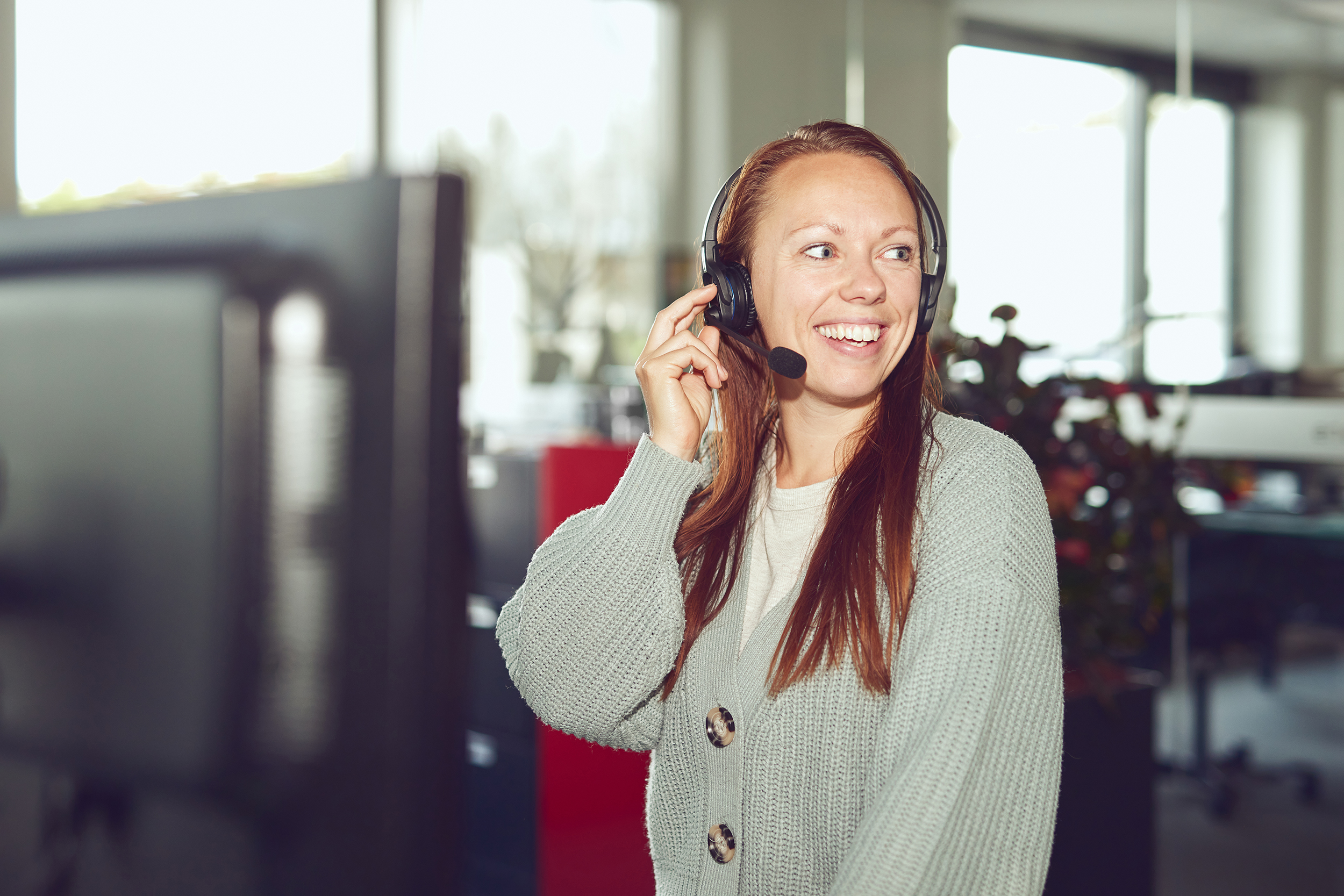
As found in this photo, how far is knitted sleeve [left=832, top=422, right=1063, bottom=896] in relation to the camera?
0.89 meters

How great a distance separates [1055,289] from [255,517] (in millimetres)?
2814

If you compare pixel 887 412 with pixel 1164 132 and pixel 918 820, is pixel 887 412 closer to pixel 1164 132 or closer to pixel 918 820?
pixel 918 820

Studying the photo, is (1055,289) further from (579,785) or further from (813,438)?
(813,438)

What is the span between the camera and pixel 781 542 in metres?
1.18

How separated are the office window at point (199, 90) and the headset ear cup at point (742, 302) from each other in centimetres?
184

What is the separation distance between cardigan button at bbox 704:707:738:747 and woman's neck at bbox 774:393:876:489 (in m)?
0.26

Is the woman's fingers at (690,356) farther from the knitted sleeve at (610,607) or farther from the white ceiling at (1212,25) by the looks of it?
the white ceiling at (1212,25)

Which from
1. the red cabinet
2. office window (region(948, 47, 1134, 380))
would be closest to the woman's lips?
the red cabinet

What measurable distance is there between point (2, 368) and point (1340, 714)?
9.30ft

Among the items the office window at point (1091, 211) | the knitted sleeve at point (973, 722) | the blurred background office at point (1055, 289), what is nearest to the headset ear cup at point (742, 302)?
the knitted sleeve at point (973, 722)

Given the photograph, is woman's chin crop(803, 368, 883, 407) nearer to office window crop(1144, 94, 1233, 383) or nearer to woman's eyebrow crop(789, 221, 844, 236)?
woman's eyebrow crop(789, 221, 844, 236)

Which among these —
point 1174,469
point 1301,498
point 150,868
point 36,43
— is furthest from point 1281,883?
point 36,43

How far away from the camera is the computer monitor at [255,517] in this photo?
1.25ft

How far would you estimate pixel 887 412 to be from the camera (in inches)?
45.9
